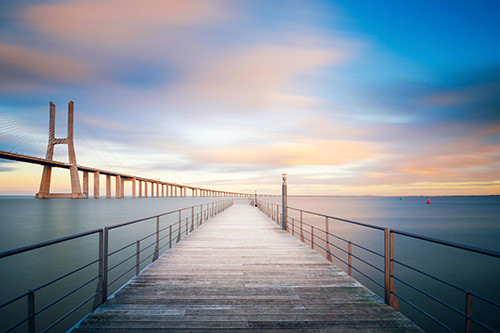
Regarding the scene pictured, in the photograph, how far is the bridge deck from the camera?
286 centimetres

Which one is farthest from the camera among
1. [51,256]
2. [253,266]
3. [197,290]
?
[51,256]

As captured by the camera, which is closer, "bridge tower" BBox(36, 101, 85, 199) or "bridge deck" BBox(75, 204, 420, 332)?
"bridge deck" BBox(75, 204, 420, 332)

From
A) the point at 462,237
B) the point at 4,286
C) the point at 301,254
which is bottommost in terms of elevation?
the point at 462,237

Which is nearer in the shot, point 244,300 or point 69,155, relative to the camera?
point 244,300

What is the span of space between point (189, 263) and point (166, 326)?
241 centimetres

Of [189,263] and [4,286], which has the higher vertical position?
[189,263]

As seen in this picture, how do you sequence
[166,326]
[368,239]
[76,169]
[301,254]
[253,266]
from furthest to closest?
[76,169], [368,239], [301,254], [253,266], [166,326]

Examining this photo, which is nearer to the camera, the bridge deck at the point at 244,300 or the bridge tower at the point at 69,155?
the bridge deck at the point at 244,300

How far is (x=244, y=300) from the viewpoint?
11.3 feet

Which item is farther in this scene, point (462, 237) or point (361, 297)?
point (462, 237)

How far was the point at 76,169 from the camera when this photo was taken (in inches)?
2042

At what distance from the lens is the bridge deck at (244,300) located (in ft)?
9.37

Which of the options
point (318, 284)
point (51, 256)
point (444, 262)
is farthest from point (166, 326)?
point (444, 262)

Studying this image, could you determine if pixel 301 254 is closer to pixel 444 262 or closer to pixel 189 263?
pixel 189 263
